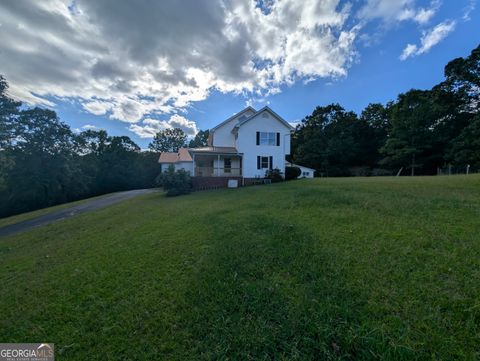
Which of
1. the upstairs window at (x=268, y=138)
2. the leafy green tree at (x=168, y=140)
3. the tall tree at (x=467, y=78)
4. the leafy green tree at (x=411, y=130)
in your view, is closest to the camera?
the upstairs window at (x=268, y=138)

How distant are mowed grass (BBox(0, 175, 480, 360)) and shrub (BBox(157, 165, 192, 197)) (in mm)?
10092

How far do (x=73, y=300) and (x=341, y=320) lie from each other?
412 centimetres

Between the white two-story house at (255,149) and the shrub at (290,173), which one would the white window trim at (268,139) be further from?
the shrub at (290,173)

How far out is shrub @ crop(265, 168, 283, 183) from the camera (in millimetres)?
19641

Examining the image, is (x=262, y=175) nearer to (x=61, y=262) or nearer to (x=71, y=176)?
(x=61, y=262)

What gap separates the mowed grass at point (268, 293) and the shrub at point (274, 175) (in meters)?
13.9

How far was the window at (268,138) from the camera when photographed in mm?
20047

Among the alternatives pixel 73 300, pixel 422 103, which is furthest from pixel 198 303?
pixel 422 103

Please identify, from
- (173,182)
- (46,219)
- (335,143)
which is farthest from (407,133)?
(46,219)

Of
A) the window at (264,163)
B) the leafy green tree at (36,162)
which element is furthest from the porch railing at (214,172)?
the leafy green tree at (36,162)

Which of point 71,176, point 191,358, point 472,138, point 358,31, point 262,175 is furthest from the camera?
point 71,176

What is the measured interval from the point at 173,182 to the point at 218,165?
502cm

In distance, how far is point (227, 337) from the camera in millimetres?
2432

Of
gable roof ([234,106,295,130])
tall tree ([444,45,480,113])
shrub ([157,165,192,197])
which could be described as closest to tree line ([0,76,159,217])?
shrub ([157,165,192,197])
